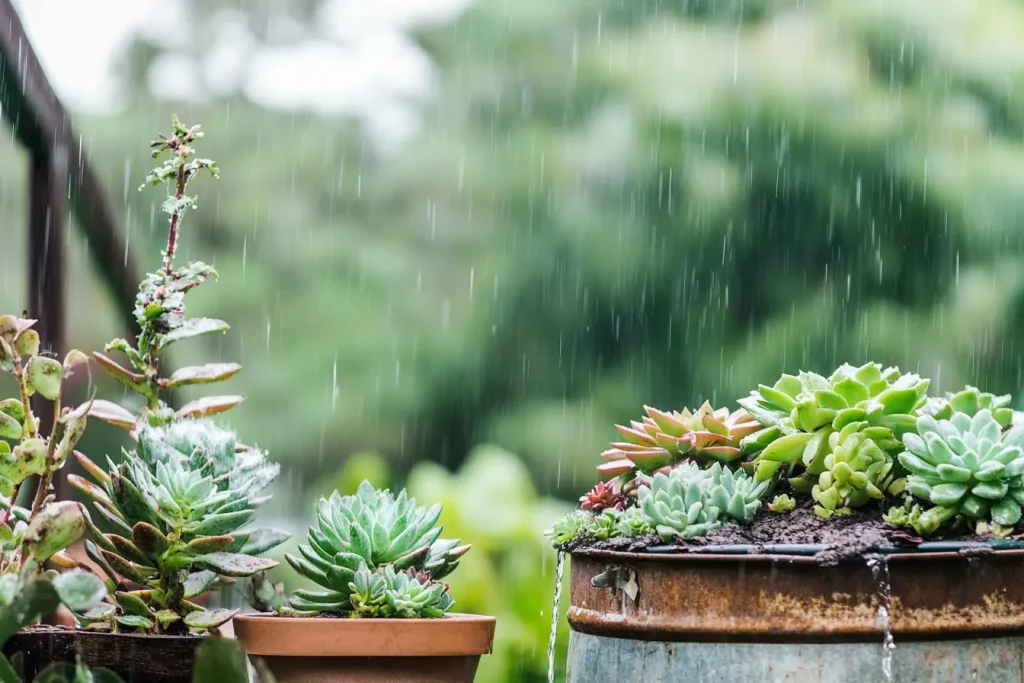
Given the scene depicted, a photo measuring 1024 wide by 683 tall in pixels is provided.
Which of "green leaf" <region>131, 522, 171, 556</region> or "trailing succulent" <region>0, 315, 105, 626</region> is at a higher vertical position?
"trailing succulent" <region>0, 315, 105, 626</region>

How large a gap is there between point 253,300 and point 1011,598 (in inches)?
181

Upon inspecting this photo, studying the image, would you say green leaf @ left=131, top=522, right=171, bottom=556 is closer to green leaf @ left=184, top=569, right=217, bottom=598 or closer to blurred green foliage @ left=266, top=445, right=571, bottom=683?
green leaf @ left=184, top=569, right=217, bottom=598

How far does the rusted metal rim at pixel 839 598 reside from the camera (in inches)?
31.9

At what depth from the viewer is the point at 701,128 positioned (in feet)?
13.5

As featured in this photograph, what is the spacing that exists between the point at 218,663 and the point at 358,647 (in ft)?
0.99

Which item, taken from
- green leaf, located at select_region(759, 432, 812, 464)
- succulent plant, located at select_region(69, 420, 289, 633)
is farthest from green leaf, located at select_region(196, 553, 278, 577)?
green leaf, located at select_region(759, 432, 812, 464)

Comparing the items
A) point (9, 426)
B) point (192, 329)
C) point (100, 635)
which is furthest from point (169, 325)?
point (100, 635)

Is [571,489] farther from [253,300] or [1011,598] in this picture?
[1011,598]

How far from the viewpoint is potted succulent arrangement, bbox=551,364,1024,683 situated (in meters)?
0.81

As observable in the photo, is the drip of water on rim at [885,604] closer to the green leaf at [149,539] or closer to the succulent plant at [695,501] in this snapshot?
the succulent plant at [695,501]

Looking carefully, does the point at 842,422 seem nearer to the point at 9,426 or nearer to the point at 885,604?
the point at 885,604

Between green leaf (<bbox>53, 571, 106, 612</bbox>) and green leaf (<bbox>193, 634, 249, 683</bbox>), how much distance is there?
0.09 meters

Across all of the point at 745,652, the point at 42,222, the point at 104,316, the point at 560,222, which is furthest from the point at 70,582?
the point at 104,316

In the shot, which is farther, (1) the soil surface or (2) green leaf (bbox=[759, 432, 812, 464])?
(2) green leaf (bbox=[759, 432, 812, 464])
